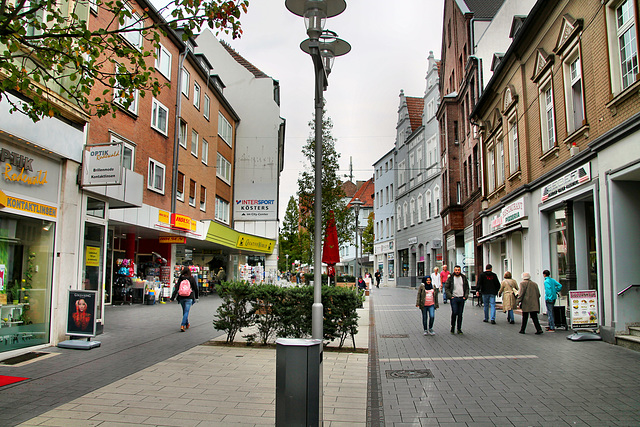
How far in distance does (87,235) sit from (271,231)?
26681 mm

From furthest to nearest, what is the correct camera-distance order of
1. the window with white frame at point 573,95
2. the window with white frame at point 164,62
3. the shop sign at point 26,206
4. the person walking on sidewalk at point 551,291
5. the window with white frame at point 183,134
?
1. the window with white frame at point 183,134
2. the window with white frame at point 164,62
3. the window with white frame at point 573,95
4. the person walking on sidewalk at point 551,291
5. the shop sign at point 26,206

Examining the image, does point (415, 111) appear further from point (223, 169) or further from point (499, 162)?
point (499, 162)

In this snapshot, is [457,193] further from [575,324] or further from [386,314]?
[575,324]

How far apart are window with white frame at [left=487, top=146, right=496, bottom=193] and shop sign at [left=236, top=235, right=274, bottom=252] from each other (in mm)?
14903

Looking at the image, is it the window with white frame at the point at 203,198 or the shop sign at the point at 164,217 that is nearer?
the shop sign at the point at 164,217

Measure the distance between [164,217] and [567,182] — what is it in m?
15.2

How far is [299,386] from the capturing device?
15.5 feet

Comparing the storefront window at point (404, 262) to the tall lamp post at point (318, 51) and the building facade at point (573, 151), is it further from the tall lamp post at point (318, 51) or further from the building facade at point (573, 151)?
the tall lamp post at point (318, 51)

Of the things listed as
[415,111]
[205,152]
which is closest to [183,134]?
[205,152]

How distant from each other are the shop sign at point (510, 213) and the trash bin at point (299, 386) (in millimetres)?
14877

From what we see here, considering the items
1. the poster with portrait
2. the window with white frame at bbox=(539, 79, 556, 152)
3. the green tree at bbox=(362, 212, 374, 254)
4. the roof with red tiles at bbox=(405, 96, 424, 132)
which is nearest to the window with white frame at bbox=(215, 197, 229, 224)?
the window with white frame at bbox=(539, 79, 556, 152)

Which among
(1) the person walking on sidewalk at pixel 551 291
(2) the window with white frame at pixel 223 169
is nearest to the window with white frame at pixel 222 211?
(2) the window with white frame at pixel 223 169

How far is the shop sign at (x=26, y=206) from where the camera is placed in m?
8.63

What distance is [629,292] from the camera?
10.7 metres
